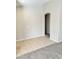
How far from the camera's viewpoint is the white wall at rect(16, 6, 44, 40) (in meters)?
5.84

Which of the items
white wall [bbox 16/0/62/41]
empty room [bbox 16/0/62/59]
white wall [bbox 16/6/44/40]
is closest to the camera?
empty room [bbox 16/0/62/59]

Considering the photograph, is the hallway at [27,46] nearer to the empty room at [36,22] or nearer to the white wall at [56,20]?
the empty room at [36,22]

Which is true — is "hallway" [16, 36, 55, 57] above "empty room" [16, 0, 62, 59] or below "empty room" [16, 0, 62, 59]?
below

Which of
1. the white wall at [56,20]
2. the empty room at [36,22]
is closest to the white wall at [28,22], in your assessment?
the empty room at [36,22]

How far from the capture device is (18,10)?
5699 millimetres

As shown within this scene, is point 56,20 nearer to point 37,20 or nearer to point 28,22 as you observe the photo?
point 37,20

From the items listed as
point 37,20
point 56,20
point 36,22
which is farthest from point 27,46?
point 37,20

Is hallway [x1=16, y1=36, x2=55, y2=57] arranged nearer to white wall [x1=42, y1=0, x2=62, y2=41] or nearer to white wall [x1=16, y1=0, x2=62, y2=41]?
white wall [x1=42, y1=0, x2=62, y2=41]

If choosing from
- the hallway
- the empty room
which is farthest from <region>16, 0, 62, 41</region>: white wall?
the hallway

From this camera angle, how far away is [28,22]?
638 centimetres

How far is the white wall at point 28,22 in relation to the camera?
19.2ft

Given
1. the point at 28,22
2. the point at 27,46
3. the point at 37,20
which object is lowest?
the point at 27,46
